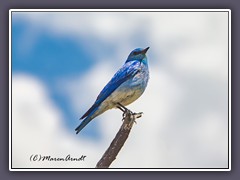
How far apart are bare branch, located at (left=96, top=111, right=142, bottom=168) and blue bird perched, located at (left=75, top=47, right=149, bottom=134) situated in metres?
0.41

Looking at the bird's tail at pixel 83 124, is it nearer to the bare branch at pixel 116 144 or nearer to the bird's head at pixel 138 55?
the bare branch at pixel 116 144

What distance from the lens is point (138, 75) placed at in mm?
6379

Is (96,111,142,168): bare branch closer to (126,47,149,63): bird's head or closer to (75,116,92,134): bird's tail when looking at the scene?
(75,116,92,134): bird's tail

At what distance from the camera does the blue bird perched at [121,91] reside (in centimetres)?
622

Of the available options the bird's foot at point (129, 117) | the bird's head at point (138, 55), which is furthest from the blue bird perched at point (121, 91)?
the bird's foot at point (129, 117)

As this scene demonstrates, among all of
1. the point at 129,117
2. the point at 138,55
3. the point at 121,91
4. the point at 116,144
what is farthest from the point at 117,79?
the point at 116,144

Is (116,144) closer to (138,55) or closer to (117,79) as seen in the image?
(117,79)

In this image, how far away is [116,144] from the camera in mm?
5520

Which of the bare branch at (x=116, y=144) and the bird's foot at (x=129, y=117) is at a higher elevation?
the bird's foot at (x=129, y=117)

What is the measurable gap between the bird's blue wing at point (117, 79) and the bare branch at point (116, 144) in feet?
1.50
